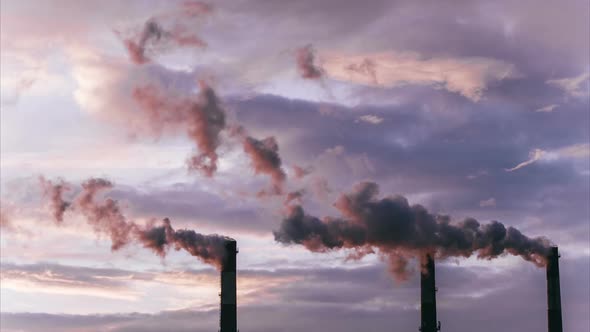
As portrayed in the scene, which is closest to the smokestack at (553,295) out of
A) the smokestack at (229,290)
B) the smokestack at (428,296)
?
the smokestack at (428,296)

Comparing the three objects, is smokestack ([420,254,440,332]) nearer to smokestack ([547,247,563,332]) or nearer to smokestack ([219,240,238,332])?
smokestack ([547,247,563,332])

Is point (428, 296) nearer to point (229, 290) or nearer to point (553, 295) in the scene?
point (553, 295)

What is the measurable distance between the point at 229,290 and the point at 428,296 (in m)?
16.9

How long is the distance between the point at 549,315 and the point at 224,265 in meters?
28.0

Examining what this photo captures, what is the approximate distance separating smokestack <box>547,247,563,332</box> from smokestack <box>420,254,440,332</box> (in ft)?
33.2

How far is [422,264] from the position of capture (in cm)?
7650

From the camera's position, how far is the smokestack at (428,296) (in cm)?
7559

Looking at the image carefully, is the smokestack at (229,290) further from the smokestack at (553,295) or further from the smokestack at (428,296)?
the smokestack at (553,295)

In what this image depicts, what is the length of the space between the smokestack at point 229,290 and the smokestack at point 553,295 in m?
27.1

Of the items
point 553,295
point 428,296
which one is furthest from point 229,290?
point 553,295

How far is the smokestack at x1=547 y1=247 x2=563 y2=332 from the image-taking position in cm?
7956

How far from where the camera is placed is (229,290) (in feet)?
222

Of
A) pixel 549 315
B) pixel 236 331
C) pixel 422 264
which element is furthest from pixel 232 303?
pixel 549 315

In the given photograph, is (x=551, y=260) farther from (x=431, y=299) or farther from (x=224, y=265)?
(x=224, y=265)
